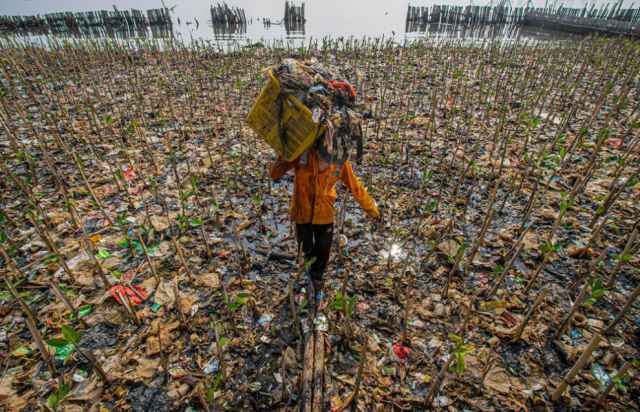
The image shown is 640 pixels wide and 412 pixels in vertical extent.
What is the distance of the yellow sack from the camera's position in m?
2.05

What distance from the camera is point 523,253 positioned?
337cm

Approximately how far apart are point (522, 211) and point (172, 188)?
467cm

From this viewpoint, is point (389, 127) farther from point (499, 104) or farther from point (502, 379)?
point (502, 379)

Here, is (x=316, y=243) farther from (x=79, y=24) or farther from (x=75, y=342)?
(x=79, y=24)

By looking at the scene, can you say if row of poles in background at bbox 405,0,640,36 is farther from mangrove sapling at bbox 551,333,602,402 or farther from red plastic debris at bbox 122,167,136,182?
mangrove sapling at bbox 551,333,602,402

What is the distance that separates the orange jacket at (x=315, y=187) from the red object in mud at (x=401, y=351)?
1.09 meters

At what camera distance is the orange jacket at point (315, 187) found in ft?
7.95

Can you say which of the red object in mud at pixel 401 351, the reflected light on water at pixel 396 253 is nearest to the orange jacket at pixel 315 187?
the reflected light on water at pixel 396 253

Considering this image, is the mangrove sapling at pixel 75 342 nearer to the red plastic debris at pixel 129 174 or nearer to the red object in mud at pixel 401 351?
the red object in mud at pixel 401 351

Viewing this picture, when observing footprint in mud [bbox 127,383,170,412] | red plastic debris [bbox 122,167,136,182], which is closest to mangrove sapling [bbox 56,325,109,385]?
footprint in mud [bbox 127,383,170,412]

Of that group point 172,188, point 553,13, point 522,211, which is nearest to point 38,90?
point 172,188

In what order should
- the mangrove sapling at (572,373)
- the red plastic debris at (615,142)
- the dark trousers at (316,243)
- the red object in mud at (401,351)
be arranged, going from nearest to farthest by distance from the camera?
1. the mangrove sapling at (572,373)
2. the red object in mud at (401,351)
3. the dark trousers at (316,243)
4. the red plastic debris at (615,142)

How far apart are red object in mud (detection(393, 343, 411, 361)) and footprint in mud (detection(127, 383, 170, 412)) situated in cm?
173

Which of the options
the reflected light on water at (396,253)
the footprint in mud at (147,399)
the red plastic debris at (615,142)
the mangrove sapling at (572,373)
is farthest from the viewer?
the red plastic debris at (615,142)
